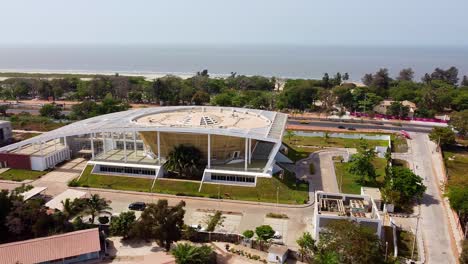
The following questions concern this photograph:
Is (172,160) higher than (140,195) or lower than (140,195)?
higher

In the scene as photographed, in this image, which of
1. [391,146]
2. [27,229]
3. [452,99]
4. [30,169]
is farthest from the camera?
[452,99]

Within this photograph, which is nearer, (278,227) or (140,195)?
(278,227)

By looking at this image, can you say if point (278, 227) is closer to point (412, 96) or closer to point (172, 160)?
point (172, 160)

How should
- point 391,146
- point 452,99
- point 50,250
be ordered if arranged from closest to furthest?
point 50,250 → point 391,146 → point 452,99

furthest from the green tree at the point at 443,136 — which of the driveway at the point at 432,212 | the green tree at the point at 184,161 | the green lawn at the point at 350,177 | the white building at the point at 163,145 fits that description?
the green tree at the point at 184,161

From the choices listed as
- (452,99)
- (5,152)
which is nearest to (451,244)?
(5,152)

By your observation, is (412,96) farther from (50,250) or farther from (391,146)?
(50,250)

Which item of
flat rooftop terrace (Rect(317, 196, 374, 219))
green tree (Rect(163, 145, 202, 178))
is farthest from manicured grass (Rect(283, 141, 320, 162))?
flat rooftop terrace (Rect(317, 196, 374, 219))
